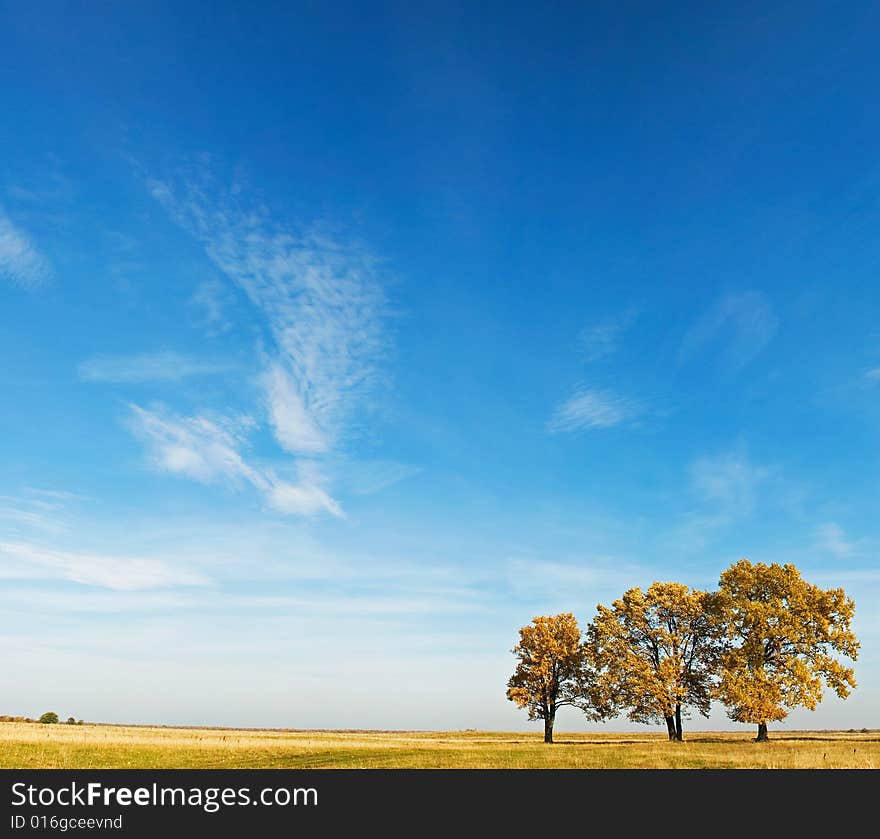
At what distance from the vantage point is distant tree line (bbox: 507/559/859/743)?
54375 mm

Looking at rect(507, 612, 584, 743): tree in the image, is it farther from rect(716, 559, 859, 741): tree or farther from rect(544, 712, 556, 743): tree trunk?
rect(716, 559, 859, 741): tree

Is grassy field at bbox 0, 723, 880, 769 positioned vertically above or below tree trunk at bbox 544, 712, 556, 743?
above

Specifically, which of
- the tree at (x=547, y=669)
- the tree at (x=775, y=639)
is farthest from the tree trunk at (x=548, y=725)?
the tree at (x=775, y=639)

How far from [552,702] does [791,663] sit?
23445 mm

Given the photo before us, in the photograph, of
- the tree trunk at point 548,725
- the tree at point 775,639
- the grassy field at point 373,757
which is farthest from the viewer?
A: the tree trunk at point 548,725

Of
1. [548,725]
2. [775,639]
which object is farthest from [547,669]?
[775,639]

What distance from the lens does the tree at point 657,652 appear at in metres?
58.2

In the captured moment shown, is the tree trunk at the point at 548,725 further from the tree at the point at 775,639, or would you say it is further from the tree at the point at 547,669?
the tree at the point at 775,639

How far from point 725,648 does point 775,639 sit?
4200 mm

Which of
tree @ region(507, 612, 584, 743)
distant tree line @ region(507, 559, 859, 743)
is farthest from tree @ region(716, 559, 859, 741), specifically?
tree @ region(507, 612, 584, 743)

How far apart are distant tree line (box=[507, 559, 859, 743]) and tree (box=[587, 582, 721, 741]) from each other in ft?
0.28

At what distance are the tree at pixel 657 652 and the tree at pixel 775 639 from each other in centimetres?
227
